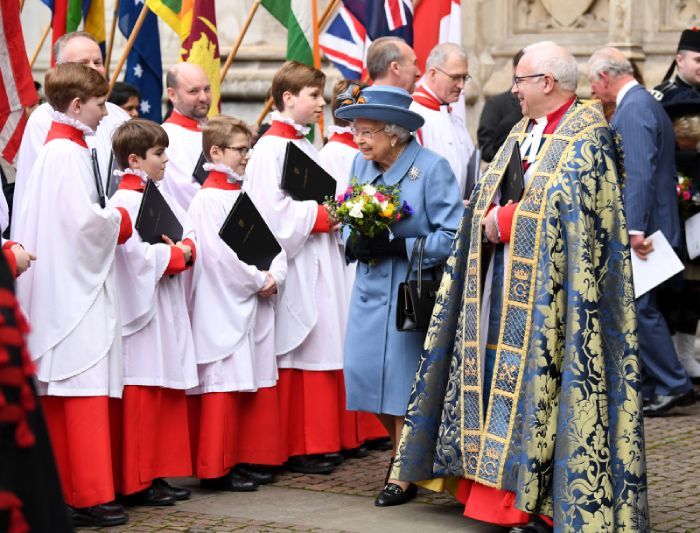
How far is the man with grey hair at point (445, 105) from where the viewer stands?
8.69 metres

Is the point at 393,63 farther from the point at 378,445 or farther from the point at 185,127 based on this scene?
the point at 378,445

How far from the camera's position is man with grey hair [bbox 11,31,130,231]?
7.20 m

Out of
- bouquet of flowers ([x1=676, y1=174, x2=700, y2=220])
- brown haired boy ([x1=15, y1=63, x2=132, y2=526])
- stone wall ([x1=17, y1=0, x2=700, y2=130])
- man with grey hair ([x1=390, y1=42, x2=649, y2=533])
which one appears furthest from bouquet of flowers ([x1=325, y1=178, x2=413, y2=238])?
stone wall ([x1=17, y1=0, x2=700, y2=130])

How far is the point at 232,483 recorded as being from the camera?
7.30 m

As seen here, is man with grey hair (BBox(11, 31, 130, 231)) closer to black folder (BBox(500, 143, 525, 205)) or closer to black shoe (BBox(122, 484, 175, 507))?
black shoe (BBox(122, 484, 175, 507))

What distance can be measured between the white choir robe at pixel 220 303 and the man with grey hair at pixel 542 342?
110cm

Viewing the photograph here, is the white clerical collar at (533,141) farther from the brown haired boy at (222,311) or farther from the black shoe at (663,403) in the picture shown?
the black shoe at (663,403)

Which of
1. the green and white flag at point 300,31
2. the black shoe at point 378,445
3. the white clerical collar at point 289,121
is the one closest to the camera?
the white clerical collar at point 289,121

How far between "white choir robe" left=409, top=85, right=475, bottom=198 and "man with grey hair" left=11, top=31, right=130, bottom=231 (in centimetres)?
185

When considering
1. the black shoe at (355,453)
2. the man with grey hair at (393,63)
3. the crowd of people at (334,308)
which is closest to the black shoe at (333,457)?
the crowd of people at (334,308)

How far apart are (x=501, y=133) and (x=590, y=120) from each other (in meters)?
4.31

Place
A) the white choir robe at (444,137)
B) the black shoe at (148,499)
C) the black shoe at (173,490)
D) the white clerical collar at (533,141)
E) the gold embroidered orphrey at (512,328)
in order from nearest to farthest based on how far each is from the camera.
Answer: the gold embroidered orphrey at (512,328) < the white clerical collar at (533,141) < the black shoe at (148,499) < the black shoe at (173,490) < the white choir robe at (444,137)

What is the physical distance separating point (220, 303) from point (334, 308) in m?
0.94

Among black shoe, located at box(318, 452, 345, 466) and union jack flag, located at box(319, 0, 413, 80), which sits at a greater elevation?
union jack flag, located at box(319, 0, 413, 80)
